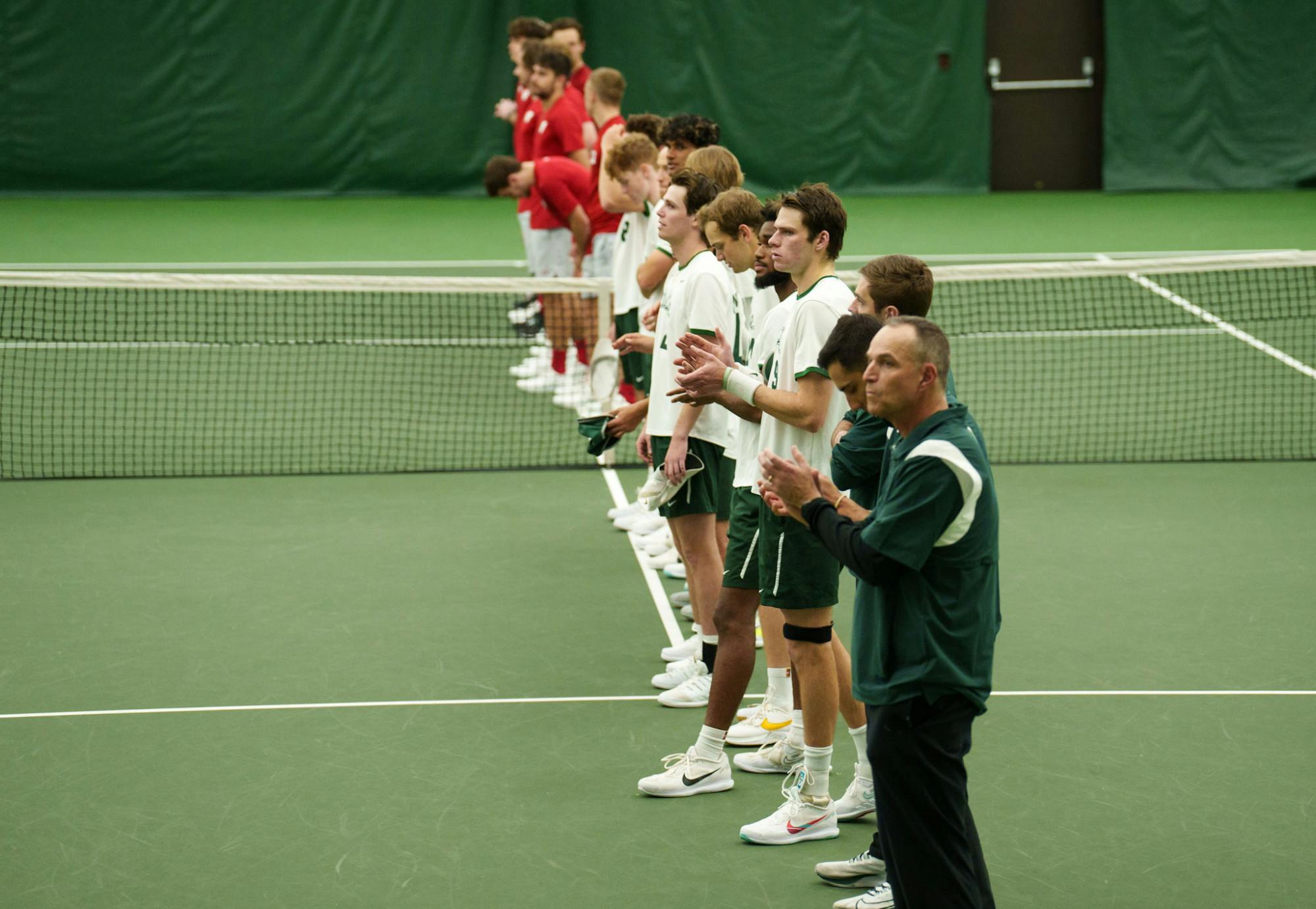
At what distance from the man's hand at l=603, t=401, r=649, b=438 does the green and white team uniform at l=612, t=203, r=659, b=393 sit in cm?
180

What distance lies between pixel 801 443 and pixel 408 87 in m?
18.5

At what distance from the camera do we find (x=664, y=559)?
26.4ft

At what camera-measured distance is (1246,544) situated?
8.30 m

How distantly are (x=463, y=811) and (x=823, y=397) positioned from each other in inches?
75.2

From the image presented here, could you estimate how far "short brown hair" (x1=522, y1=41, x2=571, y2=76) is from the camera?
457 inches

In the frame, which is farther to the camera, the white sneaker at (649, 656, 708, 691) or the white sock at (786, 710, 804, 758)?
the white sneaker at (649, 656, 708, 691)

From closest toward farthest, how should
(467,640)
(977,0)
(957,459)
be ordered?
(957,459) → (467,640) → (977,0)

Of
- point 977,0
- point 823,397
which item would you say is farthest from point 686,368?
point 977,0

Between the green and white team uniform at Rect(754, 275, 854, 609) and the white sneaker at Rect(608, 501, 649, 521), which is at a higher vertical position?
the green and white team uniform at Rect(754, 275, 854, 609)

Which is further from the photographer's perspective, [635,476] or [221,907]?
[635,476]

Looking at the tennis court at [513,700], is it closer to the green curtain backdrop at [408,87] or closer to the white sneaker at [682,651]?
the white sneaker at [682,651]

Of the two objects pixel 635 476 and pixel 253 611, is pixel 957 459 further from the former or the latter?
pixel 635 476

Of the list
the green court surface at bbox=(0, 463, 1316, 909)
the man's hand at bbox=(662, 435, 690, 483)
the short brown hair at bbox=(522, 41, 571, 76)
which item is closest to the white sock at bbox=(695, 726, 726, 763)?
the green court surface at bbox=(0, 463, 1316, 909)

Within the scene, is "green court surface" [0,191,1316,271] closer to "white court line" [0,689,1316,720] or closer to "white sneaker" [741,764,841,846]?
"white court line" [0,689,1316,720]
